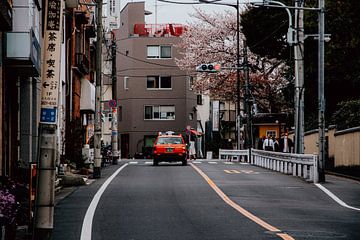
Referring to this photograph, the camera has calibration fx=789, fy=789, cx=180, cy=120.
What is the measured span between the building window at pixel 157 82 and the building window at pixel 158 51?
2.09 meters

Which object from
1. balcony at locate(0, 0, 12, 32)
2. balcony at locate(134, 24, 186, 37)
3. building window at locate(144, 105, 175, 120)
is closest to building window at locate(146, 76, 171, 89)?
building window at locate(144, 105, 175, 120)

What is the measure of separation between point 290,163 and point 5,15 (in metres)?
18.6

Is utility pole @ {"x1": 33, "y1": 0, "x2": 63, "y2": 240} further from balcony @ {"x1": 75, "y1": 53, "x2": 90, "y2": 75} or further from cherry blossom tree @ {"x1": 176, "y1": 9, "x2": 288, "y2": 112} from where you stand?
cherry blossom tree @ {"x1": 176, "y1": 9, "x2": 288, "y2": 112}

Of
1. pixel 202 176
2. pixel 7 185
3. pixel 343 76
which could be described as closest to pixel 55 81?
pixel 7 185

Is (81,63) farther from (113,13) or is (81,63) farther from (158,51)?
(158,51)

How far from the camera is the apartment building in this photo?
7494 cm

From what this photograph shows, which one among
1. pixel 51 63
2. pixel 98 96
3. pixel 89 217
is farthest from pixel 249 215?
pixel 98 96

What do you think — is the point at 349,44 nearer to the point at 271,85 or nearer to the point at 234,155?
the point at 234,155

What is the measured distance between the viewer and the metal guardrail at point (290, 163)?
93.2 ft

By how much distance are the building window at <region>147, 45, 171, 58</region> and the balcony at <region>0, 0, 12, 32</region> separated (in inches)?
2244

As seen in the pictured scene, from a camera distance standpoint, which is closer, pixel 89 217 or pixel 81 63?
pixel 89 217

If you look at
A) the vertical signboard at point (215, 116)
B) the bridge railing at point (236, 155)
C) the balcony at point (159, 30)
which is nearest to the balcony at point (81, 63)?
the bridge railing at point (236, 155)

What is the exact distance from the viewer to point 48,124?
12078 millimetres

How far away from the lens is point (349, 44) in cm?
3628
